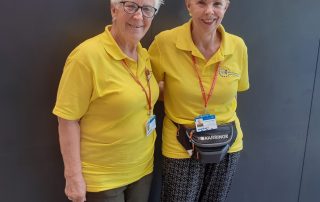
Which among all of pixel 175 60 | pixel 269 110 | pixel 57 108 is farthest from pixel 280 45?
pixel 57 108

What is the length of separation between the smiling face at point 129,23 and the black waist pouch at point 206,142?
0.50m

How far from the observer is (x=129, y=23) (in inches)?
54.6

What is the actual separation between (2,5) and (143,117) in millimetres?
724

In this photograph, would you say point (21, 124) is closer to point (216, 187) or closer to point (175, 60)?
point (175, 60)

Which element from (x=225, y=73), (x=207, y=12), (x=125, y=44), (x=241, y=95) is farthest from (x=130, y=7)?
(x=241, y=95)

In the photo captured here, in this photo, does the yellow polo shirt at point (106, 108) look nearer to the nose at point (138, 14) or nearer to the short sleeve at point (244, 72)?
the nose at point (138, 14)

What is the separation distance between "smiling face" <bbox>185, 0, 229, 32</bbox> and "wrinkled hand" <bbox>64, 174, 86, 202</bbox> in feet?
2.67

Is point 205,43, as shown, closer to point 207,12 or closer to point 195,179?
point 207,12

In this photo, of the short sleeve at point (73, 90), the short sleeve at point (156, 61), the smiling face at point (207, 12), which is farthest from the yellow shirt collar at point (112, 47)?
the smiling face at point (207, 12)

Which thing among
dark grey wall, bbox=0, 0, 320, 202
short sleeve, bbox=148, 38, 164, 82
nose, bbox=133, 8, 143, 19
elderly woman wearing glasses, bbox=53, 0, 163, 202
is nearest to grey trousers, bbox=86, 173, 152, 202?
elderly woman wearing glasses, bbox=53, 0, 163, 202

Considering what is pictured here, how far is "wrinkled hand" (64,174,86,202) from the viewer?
1449 millimetres

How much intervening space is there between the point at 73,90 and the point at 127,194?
0.58 meters

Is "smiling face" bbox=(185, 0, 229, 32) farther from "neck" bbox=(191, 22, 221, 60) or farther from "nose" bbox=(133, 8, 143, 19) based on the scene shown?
"nose" bbox=(133, 8, 143, 19)

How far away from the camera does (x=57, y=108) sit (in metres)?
1.34
